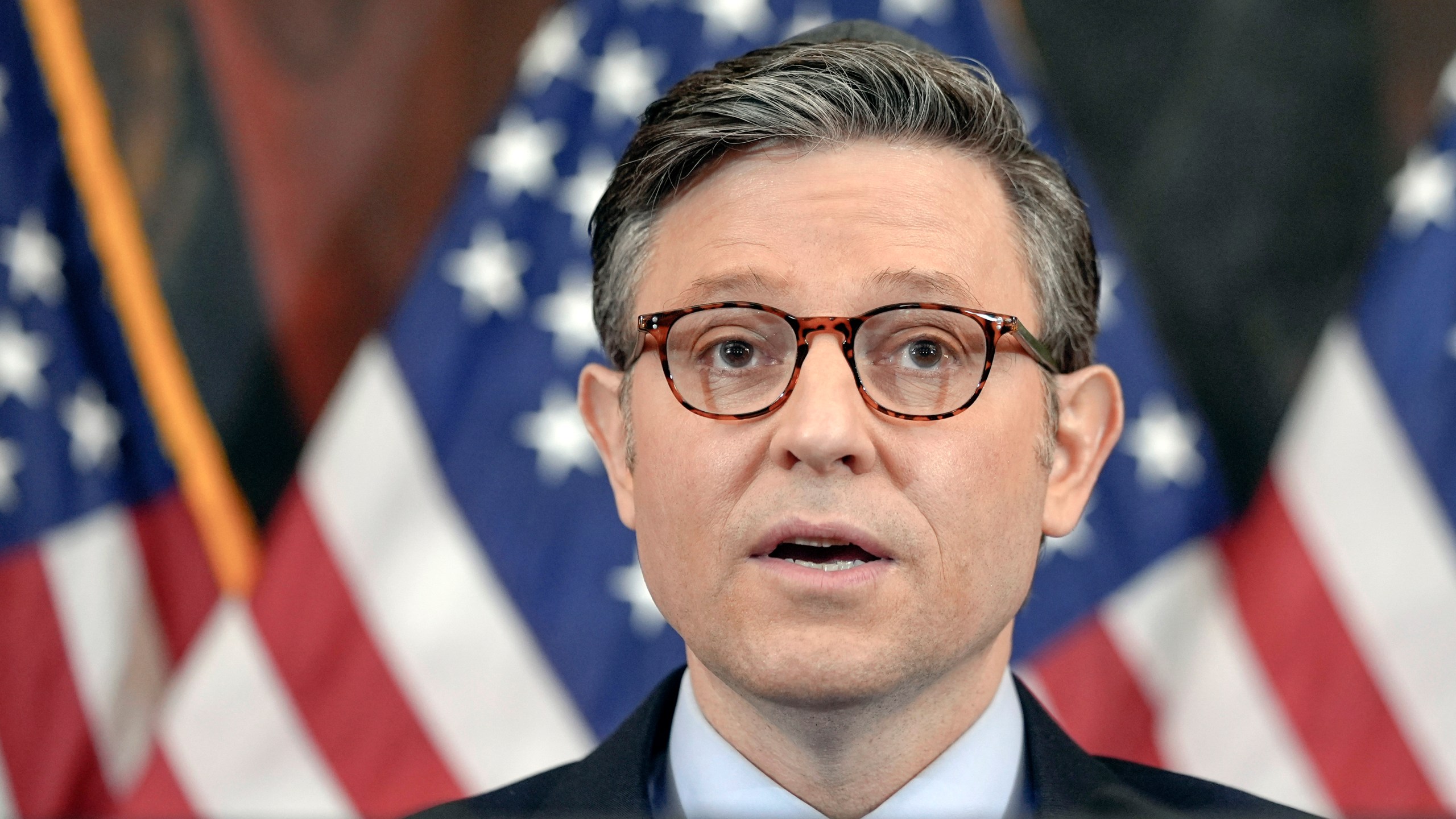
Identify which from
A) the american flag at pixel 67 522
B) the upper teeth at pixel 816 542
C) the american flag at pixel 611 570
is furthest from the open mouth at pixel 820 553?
the american flag at pixel 67 522

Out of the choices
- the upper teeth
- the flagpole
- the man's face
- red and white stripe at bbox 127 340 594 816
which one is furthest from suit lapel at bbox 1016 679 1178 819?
the flagpole

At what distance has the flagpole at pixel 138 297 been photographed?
2.99m

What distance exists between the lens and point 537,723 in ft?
9.18

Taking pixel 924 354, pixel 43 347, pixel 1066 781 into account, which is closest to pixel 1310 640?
pixel 1066 781

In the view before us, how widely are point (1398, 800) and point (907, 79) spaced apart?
6.83 ft

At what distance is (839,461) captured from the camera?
1196 mm

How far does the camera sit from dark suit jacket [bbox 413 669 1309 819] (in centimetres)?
133

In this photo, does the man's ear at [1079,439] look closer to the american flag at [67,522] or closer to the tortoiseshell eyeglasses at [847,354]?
the tortoiseshell eyeglasses at [847,354]

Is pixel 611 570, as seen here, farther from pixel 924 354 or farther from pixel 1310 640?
pixel 924 354

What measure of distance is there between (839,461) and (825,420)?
0.14 ft

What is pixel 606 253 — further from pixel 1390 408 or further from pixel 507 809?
pixel 1390 408

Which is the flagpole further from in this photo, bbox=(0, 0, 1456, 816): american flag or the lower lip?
the lower lip

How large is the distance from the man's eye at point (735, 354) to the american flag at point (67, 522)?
7.36 ft

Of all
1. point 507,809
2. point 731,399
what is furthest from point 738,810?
point 731,399
